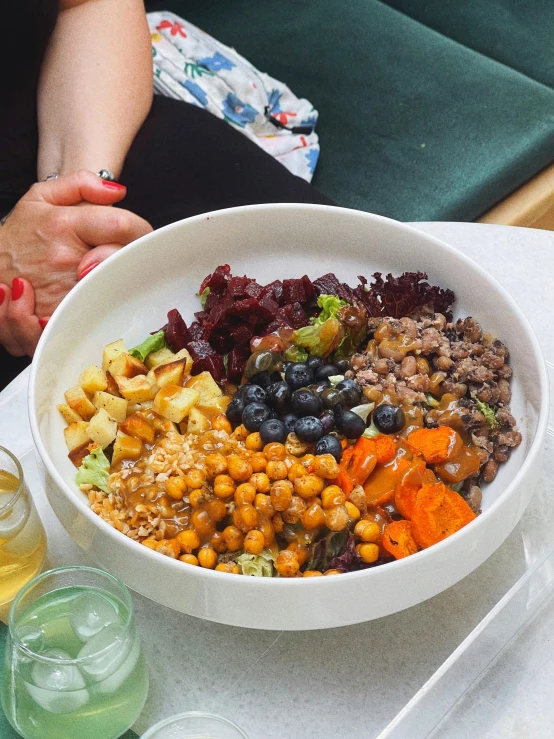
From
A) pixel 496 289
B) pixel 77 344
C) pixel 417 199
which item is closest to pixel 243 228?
pixel 77 344

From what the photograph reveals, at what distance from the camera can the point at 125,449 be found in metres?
1.26

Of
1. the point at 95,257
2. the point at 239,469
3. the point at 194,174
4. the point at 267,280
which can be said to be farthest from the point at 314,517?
the point at 194,174

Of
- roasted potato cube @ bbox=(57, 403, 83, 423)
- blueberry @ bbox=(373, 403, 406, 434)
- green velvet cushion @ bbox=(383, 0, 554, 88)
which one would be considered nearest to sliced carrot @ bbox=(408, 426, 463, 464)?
blueberry @ bbox=(373, 403, 406, 434)

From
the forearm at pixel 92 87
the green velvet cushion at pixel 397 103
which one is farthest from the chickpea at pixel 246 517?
the green velvet cushion at pixel 397 103

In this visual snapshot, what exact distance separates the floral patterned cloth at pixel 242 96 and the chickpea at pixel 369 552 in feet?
5.60

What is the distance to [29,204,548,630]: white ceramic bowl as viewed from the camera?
1.00 m

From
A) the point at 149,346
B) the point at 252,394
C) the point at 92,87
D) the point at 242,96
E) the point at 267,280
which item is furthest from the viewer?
the point at 242,96

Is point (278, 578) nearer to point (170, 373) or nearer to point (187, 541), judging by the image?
point (187, 541)

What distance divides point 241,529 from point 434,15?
8.54 feet

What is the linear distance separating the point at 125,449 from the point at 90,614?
31 cm

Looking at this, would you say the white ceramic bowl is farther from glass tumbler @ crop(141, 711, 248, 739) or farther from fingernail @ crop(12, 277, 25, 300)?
fingernail @ crop(12, 277, 25, 300)

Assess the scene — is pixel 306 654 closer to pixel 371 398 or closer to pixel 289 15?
pixel 371 398

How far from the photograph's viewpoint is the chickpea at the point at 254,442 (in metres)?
1.27

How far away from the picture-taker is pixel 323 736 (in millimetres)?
1056
